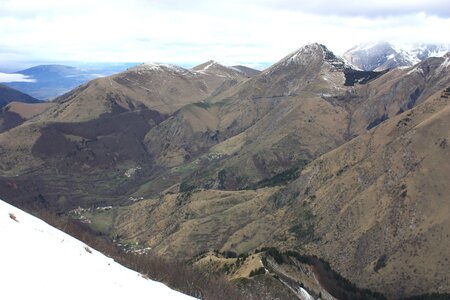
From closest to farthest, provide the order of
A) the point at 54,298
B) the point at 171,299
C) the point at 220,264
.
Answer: the point at 54,298 < the point at 171,299 < the point at 220,264

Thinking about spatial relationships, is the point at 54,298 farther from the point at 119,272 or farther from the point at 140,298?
the point at 119,272

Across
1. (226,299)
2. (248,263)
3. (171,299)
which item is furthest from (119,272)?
(248,263)

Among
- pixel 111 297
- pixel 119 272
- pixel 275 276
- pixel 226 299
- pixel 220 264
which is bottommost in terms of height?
pixel 220 264

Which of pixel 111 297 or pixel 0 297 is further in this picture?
pixel 111 297

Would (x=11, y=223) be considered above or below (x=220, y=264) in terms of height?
above

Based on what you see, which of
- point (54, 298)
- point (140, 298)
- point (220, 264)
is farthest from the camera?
point (220, 264)

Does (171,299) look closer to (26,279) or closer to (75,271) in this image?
(75,271)

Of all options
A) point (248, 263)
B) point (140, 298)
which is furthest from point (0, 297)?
point (248, 263)
